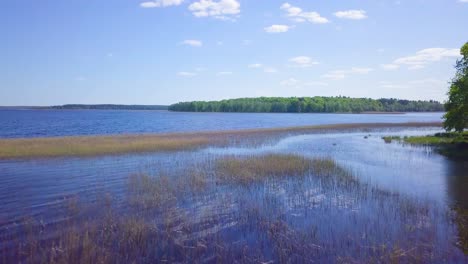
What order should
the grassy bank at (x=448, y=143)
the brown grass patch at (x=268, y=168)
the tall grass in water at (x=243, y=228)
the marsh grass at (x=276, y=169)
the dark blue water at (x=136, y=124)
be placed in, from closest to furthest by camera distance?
the tall grass in water at (x=243, y=228) → the marsh grass at (x=276, y=169) → the brown grass patch at (x=268, y=168) → the grassy bank at (x=448, y=143) → the dark blue water at (x=136, y=124)

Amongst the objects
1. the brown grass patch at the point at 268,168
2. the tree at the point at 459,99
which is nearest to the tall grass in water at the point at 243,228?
the brown grass patch at the point at 268,168

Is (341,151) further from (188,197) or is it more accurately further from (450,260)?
(450,260)

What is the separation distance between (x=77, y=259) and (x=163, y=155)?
1884cm

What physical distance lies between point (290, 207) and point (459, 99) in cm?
2783

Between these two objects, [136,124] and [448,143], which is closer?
[448,143]

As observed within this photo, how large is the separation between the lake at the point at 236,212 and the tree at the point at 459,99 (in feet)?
41.5

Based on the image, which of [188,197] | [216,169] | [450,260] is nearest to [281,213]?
[188,197]

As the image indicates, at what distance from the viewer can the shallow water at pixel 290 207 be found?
29.6 feet

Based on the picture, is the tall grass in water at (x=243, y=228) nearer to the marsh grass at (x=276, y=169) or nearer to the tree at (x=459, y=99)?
the marsh grass at (x=276, y=169)

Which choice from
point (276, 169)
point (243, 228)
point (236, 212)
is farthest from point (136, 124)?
point (243, 228)

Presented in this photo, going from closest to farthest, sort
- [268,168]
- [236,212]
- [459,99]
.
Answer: [236,212] → [268,168] → [459,99]

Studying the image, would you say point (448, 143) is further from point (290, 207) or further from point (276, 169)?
point (290, 207)

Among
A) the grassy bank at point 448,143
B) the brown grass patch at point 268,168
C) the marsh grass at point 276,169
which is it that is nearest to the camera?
the marsh grass at point 276,169

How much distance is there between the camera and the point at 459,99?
31828 millimetres
